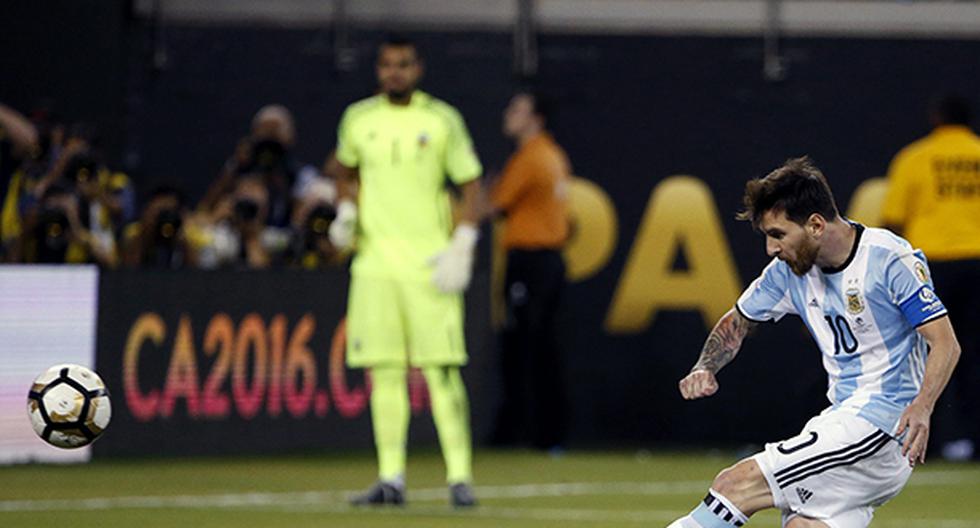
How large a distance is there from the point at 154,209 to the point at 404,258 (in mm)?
3761

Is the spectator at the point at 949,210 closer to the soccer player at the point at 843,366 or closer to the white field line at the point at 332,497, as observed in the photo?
the white field line at the point at 332,497

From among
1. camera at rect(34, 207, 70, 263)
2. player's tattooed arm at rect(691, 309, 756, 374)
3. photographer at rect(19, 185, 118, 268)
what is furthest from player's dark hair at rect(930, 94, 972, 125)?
player's tattooed arm at rect(691, 309, 756, 374)

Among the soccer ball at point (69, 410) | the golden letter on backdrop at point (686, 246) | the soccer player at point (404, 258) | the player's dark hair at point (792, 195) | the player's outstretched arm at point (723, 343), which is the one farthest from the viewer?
the golden letter on backdrop at point (686, 246)

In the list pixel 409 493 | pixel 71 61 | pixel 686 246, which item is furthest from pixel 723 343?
pixel 71 61

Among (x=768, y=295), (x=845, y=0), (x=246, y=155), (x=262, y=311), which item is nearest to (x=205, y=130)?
(x=246, y=155)

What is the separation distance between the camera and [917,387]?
6758 mm

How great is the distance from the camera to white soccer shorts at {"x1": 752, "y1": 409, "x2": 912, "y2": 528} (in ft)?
21.7

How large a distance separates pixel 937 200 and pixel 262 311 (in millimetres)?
4551

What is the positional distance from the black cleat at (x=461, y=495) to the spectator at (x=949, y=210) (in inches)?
189

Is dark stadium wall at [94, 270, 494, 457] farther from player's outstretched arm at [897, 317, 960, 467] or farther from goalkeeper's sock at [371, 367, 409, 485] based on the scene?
player's outstretched arm at [897, 317, 960, 467]

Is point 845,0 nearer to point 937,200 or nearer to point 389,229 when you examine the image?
point 937,200

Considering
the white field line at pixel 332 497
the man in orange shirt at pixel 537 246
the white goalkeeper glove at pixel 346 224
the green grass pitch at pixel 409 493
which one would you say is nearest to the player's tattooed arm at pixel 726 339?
the green grass pitch at pixel 409 493

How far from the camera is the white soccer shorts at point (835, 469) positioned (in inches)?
261

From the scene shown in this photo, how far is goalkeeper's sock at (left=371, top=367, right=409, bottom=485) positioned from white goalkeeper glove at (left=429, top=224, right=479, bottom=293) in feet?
1.62
